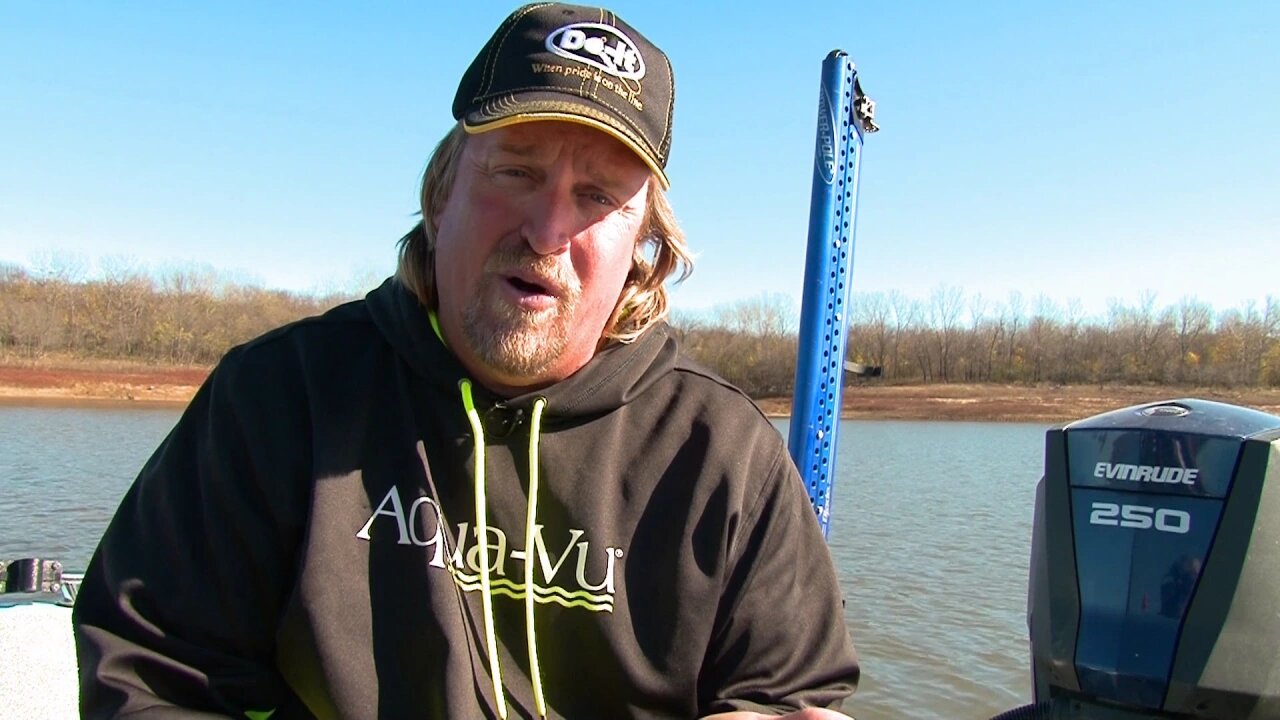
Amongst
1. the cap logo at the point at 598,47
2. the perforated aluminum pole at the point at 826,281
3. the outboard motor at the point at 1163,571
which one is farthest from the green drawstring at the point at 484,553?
the perforated aluminum pole at the point at 826,281

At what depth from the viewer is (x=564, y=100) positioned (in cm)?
159

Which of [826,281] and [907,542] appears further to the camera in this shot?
[907,542]

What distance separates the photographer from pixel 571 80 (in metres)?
1.62

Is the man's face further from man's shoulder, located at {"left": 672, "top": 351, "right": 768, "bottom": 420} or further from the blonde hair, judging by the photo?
man's shoulder, located at {"left": 672, "top": 351, "right": 768, "bottom": 420}

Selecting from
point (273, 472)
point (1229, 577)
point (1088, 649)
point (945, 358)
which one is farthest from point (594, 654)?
point (945, 358)

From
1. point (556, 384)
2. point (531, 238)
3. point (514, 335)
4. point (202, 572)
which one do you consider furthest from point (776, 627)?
point (202, 572)

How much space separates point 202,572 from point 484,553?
17.8 inches

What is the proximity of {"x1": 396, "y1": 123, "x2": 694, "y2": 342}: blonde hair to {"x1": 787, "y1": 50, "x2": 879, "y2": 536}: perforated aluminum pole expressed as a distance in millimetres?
725

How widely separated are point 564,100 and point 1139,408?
4.22 feet

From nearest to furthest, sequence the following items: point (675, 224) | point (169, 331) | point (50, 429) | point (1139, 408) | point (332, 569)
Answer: point (332, 569) → point (1139, 408) → point (675, 224) → point (50, 429) → point (169, 331)

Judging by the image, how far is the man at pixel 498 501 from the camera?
1.51 meters

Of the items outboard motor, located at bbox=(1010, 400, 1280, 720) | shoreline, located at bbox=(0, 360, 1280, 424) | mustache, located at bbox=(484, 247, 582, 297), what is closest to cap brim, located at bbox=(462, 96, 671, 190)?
mustache, located at bbox=(484, 247, 582, 297)

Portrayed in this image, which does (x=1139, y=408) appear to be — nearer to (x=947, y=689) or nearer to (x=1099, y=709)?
(x=1099, y=709)

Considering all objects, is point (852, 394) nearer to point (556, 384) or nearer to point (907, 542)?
point (907, 542)
